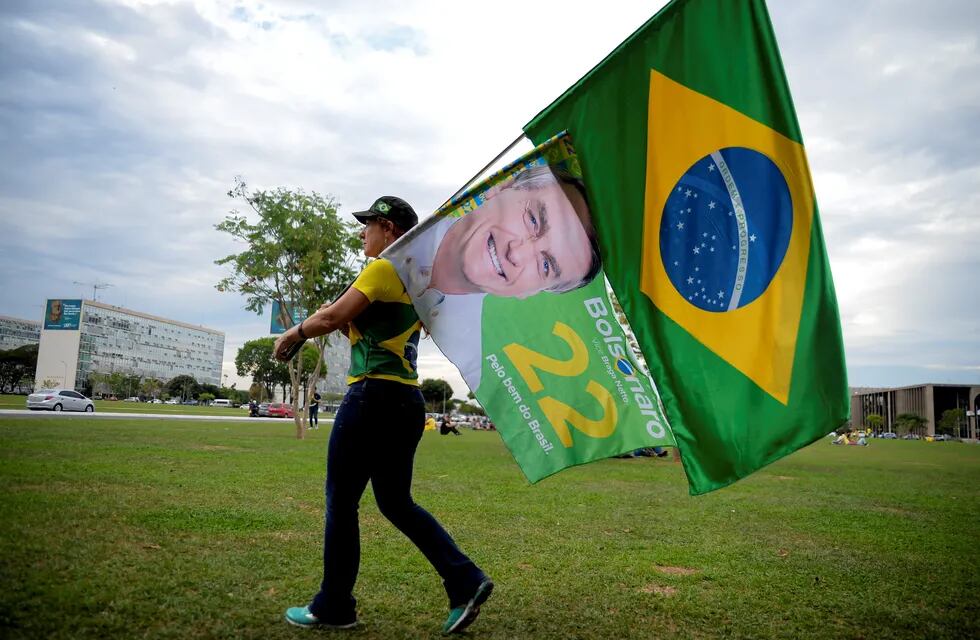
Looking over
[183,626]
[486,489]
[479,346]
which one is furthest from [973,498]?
[183,626]

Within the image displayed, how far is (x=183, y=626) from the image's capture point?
303 centimetres

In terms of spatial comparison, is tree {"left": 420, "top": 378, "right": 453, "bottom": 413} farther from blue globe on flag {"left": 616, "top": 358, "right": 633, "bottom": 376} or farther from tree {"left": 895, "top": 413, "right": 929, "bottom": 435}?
blue globe on flag {"left": 616, "top": 358, "right": 633, "bottom": 376}

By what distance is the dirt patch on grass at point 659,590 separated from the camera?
419cm

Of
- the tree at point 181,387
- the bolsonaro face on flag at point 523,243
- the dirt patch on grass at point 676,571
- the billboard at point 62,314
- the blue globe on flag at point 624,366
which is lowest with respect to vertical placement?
the tree at point 181,387

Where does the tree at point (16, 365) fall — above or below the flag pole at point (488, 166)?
below

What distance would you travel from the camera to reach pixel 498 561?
4.90 metres

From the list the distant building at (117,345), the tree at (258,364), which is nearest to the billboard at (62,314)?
the distant building at (117,345)

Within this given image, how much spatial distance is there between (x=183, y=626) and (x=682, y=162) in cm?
320

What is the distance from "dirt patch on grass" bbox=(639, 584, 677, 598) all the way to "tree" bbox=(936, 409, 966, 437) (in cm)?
12613

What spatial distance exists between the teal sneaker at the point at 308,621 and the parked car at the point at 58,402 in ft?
126

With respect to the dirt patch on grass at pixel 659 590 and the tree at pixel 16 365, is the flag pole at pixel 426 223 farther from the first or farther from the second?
the tree at pixel 16 365

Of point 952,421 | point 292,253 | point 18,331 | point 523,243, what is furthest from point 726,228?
point 18,331

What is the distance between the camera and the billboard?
11812 centimetres

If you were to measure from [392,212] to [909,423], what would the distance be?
129 metres
